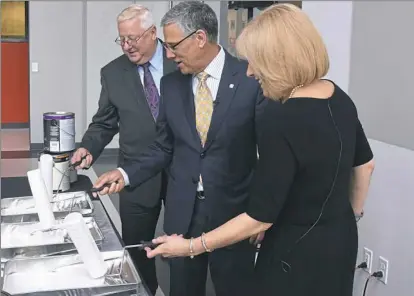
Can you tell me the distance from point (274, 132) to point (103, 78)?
1330mm

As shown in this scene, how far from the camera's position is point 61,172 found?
Answer: 6.75 feet

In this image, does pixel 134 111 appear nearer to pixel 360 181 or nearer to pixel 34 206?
pixel 34 206

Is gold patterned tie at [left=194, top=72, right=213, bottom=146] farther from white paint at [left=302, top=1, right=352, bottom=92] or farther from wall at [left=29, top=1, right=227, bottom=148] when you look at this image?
wall at [left=29, top=1, right=227, bottom=148]

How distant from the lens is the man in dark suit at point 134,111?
2.29 metres

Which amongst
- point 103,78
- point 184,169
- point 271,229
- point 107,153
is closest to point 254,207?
point 271,229

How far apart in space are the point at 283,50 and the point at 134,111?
1180 mm

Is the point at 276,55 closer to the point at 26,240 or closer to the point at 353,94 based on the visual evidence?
the point at 26,240

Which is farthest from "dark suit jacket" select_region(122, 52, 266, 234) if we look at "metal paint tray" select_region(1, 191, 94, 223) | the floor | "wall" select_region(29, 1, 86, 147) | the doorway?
the doorway

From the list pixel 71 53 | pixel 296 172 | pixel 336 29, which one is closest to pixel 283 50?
pixel 296 172

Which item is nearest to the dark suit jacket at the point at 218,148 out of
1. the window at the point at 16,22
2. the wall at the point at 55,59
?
the wall at the point at 55,59

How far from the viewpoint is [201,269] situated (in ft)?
6.34

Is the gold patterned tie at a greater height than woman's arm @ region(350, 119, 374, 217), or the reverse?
the gold patterned tie

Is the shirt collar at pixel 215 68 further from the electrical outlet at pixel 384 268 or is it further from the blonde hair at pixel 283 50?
the electrical outlet at pixel 384 268

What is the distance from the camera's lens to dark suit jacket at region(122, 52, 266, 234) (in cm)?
179
